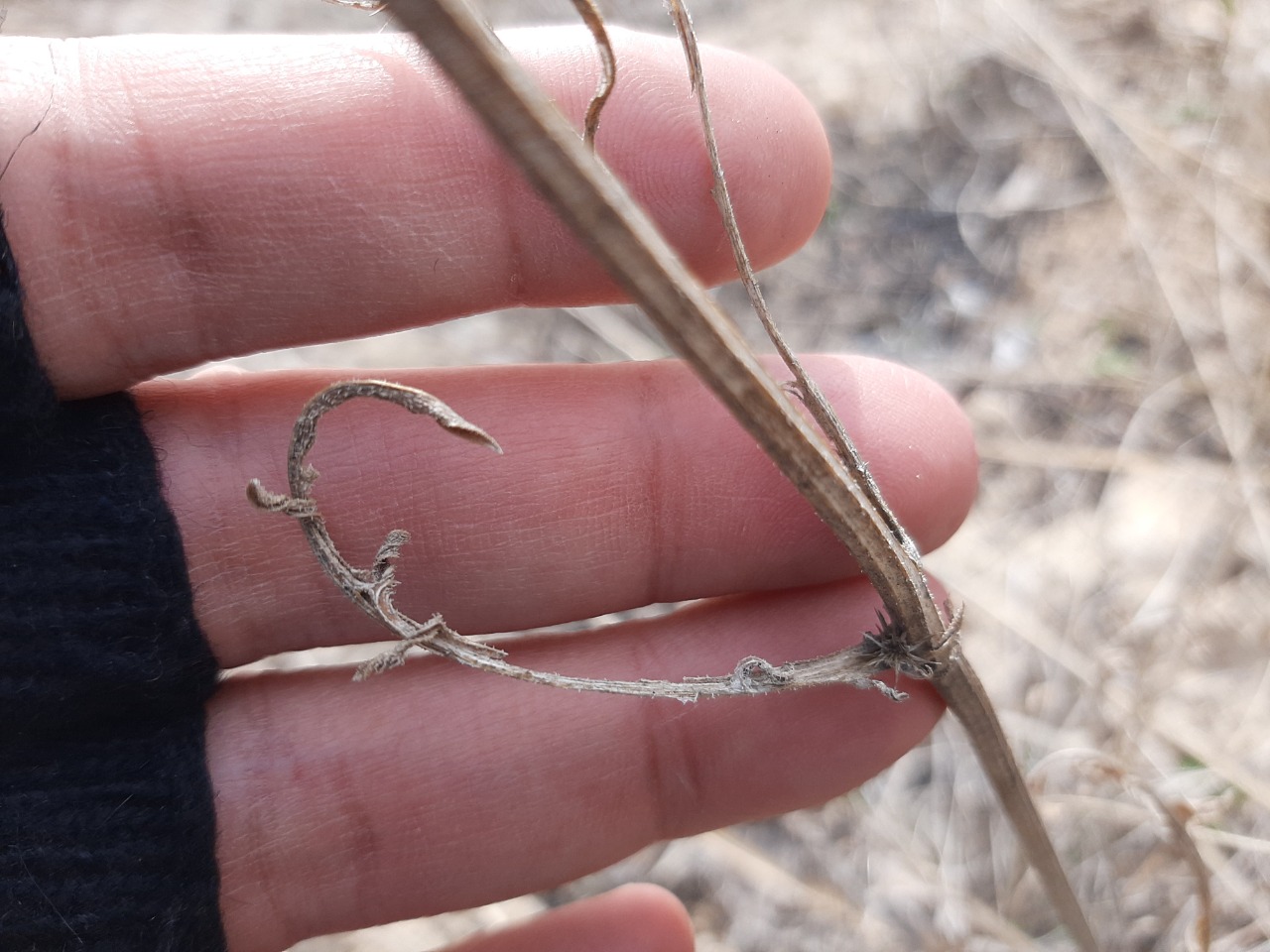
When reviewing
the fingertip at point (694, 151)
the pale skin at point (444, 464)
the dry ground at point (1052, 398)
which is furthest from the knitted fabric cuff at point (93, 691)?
the dry ground at point (1052, 398)

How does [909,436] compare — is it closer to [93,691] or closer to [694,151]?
[694,151]

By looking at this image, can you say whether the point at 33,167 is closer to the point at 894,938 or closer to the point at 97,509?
the point at 97,509

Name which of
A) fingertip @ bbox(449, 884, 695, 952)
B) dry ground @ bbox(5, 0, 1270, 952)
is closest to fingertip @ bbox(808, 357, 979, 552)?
dry ground @ bbox(5, 0, 1270, 952)

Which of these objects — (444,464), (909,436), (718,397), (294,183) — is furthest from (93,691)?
(909,436)

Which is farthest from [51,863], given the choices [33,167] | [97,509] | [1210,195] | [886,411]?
[1210,195]

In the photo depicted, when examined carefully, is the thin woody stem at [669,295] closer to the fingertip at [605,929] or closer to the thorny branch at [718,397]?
the thorny branch at [718,397]

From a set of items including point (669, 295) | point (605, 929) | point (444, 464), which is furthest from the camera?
point (605, 929)
